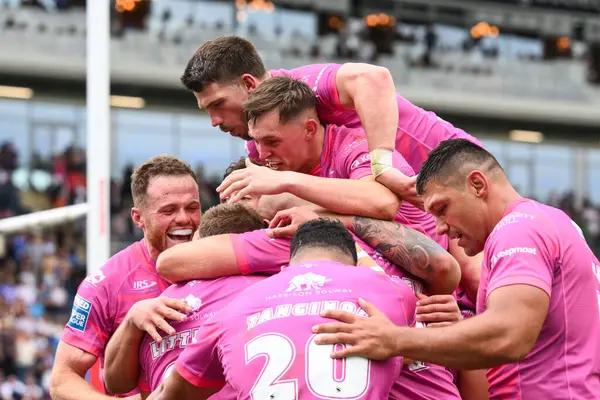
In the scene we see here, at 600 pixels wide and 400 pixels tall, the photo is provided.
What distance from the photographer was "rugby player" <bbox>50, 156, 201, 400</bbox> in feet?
17.2

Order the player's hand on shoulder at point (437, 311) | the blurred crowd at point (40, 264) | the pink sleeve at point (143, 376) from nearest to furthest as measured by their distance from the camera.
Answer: the player's hand on shoulder at point (437, 311) → the pink sleeve at point (143, 376) → the blurred crowd at point (40, 264)

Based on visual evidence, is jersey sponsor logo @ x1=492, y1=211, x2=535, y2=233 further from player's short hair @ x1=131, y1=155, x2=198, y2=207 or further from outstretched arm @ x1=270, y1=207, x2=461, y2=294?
player's short hair @ x1=131, y1=155, x2=198, y2=207

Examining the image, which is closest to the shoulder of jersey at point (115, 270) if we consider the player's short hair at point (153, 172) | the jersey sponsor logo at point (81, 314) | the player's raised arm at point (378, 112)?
the jersey sponsor logo at point (81, 314)

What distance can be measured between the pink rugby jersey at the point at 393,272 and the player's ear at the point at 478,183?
0.47 meters

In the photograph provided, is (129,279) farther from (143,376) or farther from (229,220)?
(229,220)

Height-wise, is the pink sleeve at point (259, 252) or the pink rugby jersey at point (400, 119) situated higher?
the pink rugby jersey at point (400, 119)

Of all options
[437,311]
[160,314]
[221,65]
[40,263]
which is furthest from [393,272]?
[40,263]

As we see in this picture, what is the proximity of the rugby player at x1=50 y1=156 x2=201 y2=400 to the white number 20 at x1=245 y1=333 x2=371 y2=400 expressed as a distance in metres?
1.77

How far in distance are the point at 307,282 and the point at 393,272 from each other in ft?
2.79

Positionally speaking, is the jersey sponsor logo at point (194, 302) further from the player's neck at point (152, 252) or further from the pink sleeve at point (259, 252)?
the player's neck at point (152, 252)

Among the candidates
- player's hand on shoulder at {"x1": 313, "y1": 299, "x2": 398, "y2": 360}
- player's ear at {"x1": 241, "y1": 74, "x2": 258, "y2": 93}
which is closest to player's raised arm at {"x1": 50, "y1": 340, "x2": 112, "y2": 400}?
player's ear at {"x1": 241, "y1": 74, "x2": 258, "y2": 93}

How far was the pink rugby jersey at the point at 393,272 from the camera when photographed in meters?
4.09

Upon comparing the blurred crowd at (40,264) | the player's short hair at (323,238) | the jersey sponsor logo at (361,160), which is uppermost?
the jersey sponsor logo at (361,160)

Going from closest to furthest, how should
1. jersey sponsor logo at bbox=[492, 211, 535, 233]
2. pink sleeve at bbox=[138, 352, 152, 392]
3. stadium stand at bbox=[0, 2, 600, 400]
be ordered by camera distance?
1. jersey sponsor logo at bbox=[492, 211, 535, 233]
2. pink sleeve at bbox=[138, 352, 152, 392]
3. stadium stand at bbox=[0, 2, 600, 400]
